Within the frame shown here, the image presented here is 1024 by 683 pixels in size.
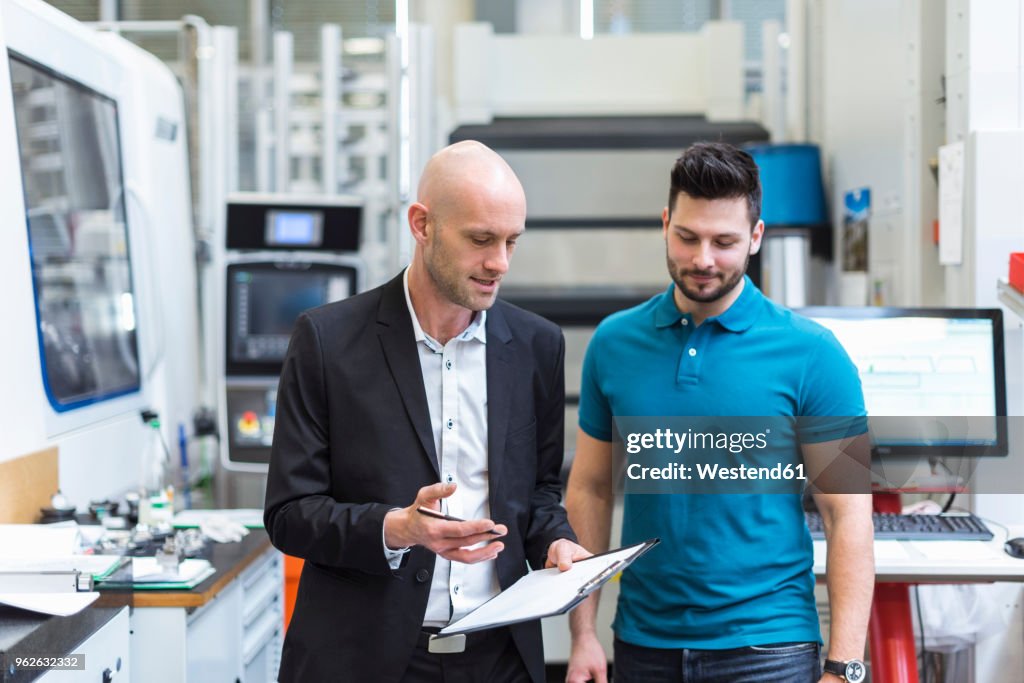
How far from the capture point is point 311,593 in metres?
1.60

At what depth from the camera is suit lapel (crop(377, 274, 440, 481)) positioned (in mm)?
1582

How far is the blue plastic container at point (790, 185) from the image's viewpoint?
162 inches

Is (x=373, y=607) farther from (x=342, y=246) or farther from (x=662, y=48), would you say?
(x=662, y=48)

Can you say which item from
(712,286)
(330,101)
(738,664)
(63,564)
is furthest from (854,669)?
(330,101)

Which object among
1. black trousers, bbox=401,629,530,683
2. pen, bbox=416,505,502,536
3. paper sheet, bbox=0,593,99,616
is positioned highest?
pen, bbox=416,505,502,536

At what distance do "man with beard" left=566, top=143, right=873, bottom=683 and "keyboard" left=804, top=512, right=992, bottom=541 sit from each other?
2.14 ft

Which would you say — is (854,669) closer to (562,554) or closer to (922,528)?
(562,554)

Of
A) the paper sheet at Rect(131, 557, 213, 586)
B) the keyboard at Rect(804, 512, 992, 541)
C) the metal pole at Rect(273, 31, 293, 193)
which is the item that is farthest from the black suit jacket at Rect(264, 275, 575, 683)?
the metal pole at Rect(273, 31, 293, 193)

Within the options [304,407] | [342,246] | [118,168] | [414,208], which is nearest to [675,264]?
[414,208]

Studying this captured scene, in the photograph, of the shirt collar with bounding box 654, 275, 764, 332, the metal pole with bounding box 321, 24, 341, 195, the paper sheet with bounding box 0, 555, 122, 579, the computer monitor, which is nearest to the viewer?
the shirt collar with bounding box 654, 275, 764, 332

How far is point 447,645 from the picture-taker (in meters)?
1.57

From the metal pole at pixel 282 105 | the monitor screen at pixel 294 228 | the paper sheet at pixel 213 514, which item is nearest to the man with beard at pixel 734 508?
the paper sheet at pixel 213 514

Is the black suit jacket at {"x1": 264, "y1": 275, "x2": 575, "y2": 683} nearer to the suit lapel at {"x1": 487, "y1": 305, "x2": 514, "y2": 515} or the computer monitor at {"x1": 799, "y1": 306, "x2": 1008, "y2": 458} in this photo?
the suit lapel at {"x1": 487, "y1": 305, "x2": 514, "y2": 515}

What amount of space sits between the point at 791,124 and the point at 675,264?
311 cm
